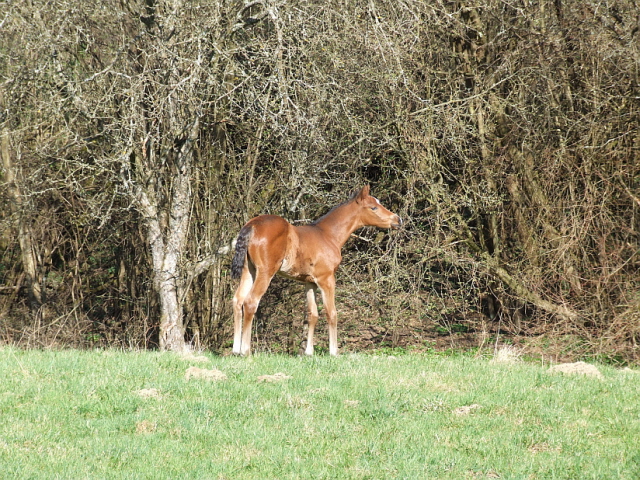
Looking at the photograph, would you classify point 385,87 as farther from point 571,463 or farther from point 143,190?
point 571,463

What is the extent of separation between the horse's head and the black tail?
206cm

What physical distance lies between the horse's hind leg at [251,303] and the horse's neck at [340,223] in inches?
52.7

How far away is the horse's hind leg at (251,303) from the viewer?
10.4 m

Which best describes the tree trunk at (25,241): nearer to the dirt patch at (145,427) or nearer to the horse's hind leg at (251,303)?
the horse's hind leg at (251,303)

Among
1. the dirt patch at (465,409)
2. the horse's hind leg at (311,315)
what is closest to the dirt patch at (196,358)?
the horse's hind leg at (311,315)

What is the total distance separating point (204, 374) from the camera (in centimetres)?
818

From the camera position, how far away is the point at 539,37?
14.0 m

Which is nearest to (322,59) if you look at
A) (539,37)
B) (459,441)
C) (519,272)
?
(539,37)

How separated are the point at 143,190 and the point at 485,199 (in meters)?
5.71

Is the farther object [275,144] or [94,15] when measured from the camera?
[275,144]

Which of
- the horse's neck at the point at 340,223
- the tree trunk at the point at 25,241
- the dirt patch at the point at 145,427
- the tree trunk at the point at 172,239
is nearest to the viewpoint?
the dirt patch at the point at 145,427

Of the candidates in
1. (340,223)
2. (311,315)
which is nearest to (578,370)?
(311,315)

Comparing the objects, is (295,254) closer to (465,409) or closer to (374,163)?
(465,409)

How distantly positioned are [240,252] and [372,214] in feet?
7.72
